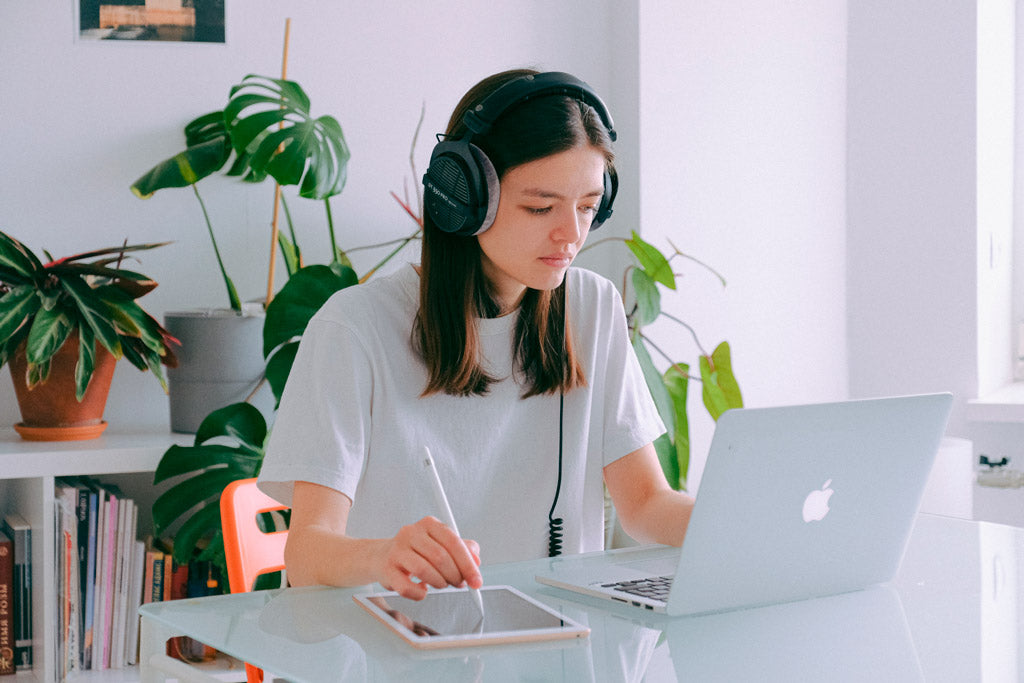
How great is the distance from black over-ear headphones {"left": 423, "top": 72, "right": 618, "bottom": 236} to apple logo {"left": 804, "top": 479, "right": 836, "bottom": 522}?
506 mm

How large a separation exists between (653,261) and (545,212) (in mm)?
1057

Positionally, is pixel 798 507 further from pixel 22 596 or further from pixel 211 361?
pixel 22 596

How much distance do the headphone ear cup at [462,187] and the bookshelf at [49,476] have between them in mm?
977

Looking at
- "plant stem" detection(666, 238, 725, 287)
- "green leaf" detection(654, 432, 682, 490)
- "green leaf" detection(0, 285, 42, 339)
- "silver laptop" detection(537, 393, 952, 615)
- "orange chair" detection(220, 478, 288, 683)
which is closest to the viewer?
"silver laptop" detection(537, 393, 952, 615)

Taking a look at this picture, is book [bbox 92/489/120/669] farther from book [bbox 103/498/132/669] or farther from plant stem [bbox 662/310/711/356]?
plant stem [bbox 662/310/711/356]

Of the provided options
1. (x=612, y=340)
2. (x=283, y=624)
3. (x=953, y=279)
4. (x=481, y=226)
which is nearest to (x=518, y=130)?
(x=481, y=226)

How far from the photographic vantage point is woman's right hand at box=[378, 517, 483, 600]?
948 mm

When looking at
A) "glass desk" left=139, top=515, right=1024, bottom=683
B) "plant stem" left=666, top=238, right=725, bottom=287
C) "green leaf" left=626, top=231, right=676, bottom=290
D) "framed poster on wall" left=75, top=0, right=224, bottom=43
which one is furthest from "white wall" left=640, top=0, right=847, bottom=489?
"glass desk" left=139, top=515, right=1024, bottom=683

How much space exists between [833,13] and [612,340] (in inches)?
70.7

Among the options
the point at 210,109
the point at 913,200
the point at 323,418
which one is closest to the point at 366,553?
the point at 323,418

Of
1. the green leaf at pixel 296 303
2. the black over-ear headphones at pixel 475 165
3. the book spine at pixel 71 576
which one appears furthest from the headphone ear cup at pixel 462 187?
the book spine at pixel 71 576

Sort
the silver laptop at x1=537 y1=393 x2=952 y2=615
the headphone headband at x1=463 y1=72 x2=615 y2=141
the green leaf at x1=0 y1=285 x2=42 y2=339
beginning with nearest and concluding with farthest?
the silver laptop at x1=537 y1=393 x2=952 y2=615
the headphone headband at x1=463 y1=72 x2=615 y2=141
the green leaf at x1=0 y1=285 x2=42 y2=339

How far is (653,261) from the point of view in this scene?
233cm

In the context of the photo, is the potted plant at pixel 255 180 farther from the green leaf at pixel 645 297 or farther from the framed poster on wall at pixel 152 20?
the green leaf at pixel 645 297
